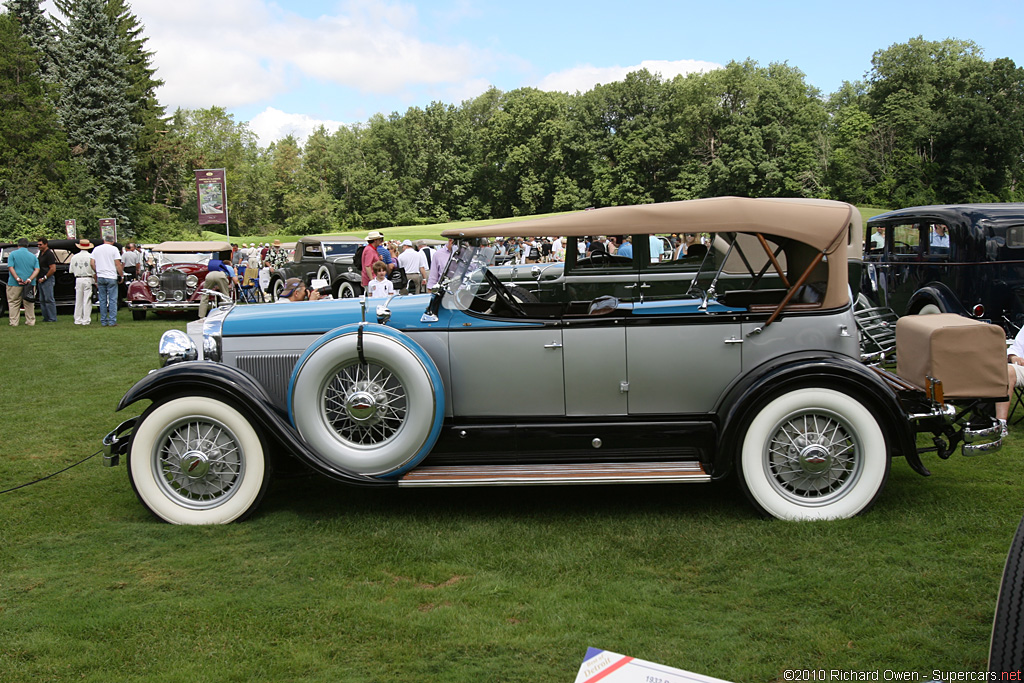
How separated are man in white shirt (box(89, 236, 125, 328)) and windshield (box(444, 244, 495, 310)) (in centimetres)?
1227

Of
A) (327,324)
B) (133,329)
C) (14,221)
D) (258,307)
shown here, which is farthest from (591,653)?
(14,221)

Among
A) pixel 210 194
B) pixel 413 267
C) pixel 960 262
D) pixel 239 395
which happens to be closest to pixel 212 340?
pixel 239 395

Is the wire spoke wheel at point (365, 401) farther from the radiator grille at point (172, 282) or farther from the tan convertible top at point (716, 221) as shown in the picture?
the radiator grille at point (172, 282)

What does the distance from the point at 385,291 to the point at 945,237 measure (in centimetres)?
707

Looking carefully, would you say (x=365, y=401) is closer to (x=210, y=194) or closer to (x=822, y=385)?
(x=822, y=385)

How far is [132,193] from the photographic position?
1924 inches

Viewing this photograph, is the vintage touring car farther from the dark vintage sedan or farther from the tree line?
the tree line

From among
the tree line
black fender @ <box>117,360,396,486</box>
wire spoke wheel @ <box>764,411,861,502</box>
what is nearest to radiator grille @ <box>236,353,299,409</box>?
black fender @ <box>117,360,396,486</box>

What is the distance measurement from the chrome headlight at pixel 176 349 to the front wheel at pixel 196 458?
0.47 metres

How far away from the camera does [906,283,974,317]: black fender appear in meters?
8.41

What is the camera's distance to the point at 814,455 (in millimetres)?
4270

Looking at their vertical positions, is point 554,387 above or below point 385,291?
below

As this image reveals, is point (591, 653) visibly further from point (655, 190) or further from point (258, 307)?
point (655, 190)

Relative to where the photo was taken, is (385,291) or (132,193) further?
(132,193)
